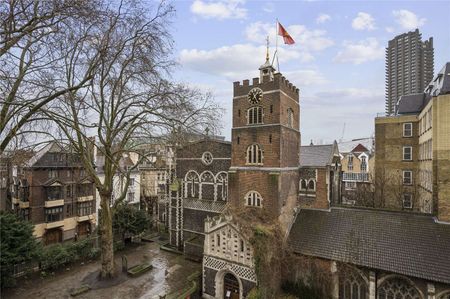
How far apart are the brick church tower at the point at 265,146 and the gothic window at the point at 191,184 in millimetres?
6370

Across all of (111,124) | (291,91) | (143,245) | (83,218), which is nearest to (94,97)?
(111,124)

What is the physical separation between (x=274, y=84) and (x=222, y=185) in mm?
10652

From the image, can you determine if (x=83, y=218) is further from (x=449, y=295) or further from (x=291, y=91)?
(x=449, y=295)

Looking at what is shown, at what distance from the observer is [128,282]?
19.0 m

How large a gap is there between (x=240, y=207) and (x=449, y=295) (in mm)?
13003

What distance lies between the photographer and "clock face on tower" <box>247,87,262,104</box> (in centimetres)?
1959

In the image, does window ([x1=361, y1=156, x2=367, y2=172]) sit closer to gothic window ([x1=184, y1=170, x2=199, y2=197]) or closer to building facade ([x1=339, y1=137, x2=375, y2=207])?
building facade ([x1=339, y1=137, x2=375, y2=207])

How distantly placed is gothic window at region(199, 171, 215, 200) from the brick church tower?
4.67 metres

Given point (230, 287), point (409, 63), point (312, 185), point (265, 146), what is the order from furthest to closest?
1. point (409, 63)
2. point (312, 185)
3. point (265, 146)
4. point (230, 287)

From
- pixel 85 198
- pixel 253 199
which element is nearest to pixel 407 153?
pixel 253 199

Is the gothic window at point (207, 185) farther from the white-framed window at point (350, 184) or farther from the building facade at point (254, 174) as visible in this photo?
the white-framed window at point (350, 184)

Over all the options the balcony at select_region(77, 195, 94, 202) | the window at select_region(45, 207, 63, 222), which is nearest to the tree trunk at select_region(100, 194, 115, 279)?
the window at select_region(45, 207, 63, 222)

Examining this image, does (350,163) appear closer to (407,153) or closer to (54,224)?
(407,153)

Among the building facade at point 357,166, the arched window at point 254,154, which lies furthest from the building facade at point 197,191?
the building facade at point 357,166
